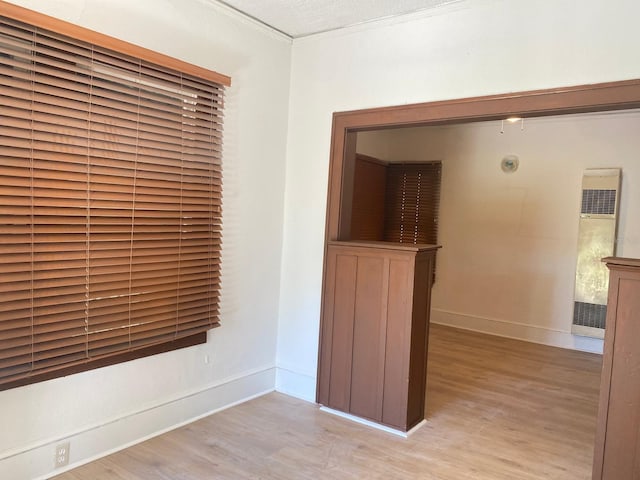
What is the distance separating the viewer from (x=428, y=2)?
299cm

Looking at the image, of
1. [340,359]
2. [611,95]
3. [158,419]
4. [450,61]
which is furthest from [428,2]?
[158,419]

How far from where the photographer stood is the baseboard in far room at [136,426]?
233 centimetres

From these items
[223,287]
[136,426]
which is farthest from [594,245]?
[136,426]

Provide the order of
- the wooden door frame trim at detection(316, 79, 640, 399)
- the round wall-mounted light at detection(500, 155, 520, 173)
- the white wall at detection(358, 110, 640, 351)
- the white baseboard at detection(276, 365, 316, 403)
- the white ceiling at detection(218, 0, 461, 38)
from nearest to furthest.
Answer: the wooden door frame trim at detection(316, 79, 640, 399) < the white ceiling at detection(218, 0, 461, 38) < the white baseboard at detection(276, 365, 316, 403) < the white wall at detection(358, 110, 640, 351) < the round wall-mounted light at detection(500, 155, 520, 173)

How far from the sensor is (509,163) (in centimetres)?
583

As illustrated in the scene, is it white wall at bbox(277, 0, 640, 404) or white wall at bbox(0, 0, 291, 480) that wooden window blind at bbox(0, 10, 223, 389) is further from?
white wall at bbox(277, 0, 640, 404)

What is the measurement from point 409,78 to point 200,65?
140 centimetres

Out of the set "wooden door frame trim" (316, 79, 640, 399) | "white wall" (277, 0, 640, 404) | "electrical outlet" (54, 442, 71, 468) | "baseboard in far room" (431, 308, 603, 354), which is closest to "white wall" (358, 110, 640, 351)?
"baseboard in far room" (431, 308, 603, 354)

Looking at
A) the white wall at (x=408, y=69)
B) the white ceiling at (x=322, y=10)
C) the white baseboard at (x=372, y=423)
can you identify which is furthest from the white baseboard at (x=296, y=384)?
the white ceiling at (x=322, y=10)

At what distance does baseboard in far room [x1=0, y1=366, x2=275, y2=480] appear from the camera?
233 cm

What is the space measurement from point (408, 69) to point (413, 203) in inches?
A: 134

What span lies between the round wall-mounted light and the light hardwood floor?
275 centimetres

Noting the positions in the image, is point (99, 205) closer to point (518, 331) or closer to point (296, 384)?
point (296, 384)

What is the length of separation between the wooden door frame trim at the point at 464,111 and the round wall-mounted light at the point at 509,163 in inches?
122
